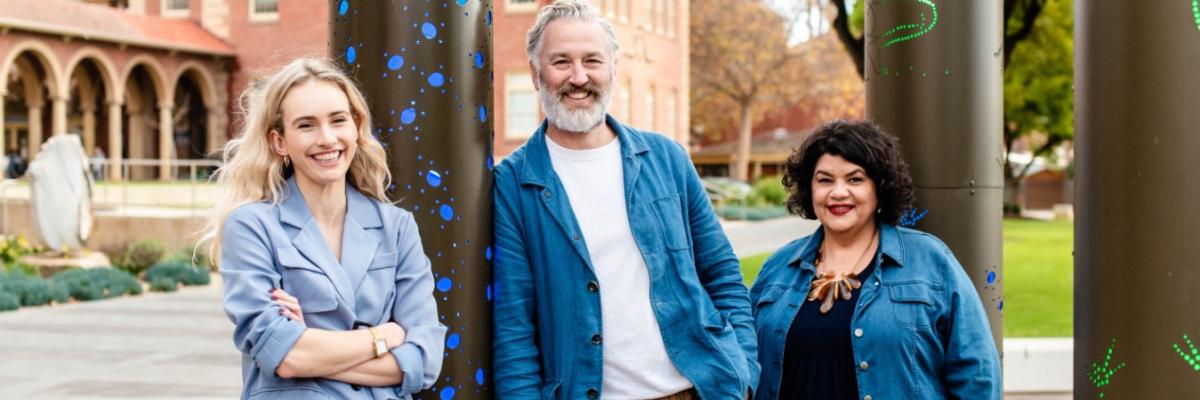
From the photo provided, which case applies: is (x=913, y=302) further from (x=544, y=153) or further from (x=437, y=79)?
(x=437, y=79)

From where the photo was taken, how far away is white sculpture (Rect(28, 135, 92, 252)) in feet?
51.8

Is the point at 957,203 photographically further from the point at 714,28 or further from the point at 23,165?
the point at 714,28

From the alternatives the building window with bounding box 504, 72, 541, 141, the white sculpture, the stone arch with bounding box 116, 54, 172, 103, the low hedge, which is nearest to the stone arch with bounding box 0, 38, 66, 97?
the stone arch with bounding box 116, 54, 172, 103

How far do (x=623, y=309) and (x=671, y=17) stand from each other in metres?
36.2

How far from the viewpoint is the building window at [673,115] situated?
126ft

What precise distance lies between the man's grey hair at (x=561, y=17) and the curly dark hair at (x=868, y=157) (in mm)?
645

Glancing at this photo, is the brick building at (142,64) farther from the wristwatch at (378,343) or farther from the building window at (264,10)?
the wristwatch at (378,343)

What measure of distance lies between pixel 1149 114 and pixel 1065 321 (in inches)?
310

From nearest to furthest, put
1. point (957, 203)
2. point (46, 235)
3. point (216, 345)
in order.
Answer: point (957, 203) < point (216, 345) < point (46, 235)

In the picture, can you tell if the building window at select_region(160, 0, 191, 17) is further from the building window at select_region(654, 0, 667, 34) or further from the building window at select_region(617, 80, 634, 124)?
the building window at select_region(654, 0, 667, 34)

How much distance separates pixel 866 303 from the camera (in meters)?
3.08

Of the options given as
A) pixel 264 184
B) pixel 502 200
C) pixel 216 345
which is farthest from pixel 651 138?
pixel 216 345

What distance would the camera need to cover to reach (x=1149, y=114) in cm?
307

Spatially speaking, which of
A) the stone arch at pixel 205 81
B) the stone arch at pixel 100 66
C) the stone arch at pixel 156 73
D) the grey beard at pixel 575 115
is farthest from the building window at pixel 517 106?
the grey beard at pixel 575 115
